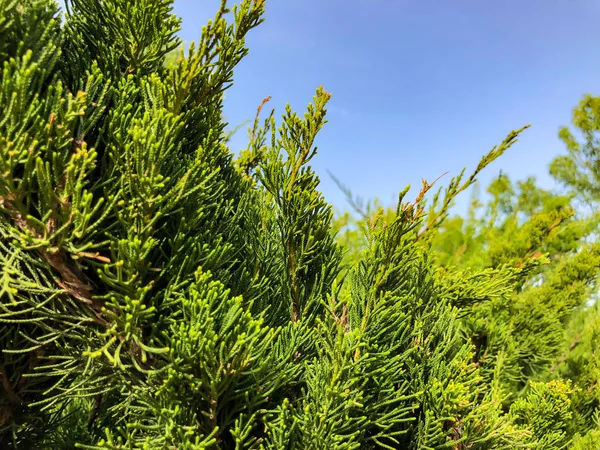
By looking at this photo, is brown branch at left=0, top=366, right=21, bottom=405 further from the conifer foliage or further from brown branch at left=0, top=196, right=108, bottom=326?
brown branch at left=0, top=196, right=108, bottom=326

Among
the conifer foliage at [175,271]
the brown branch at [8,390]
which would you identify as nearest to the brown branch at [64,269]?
the conifer foliage at [175,271]

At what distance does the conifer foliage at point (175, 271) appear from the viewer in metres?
1.42

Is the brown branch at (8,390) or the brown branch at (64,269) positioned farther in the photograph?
the brown branch at (8,390)

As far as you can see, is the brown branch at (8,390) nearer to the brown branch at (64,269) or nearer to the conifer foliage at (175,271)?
the conifer foliage at (175,271)

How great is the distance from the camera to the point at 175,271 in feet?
5.41

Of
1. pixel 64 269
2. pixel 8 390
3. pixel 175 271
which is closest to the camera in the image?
pixel 64 269

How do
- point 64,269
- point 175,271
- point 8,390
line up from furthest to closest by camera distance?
point 8,390
point 175,271
point 64,269

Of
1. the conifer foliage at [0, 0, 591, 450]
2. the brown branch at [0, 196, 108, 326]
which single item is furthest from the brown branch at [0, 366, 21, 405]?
the brown branch at [0, 196, 108, 326]

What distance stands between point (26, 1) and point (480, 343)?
479cm

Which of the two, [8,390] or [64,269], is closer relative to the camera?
[64,269]

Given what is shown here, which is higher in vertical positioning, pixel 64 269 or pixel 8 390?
pixel 64 269

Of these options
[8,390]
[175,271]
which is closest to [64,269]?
[175,271]

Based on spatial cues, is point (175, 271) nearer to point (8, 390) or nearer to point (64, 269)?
point (64, 269)

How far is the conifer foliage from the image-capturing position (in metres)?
1.42
